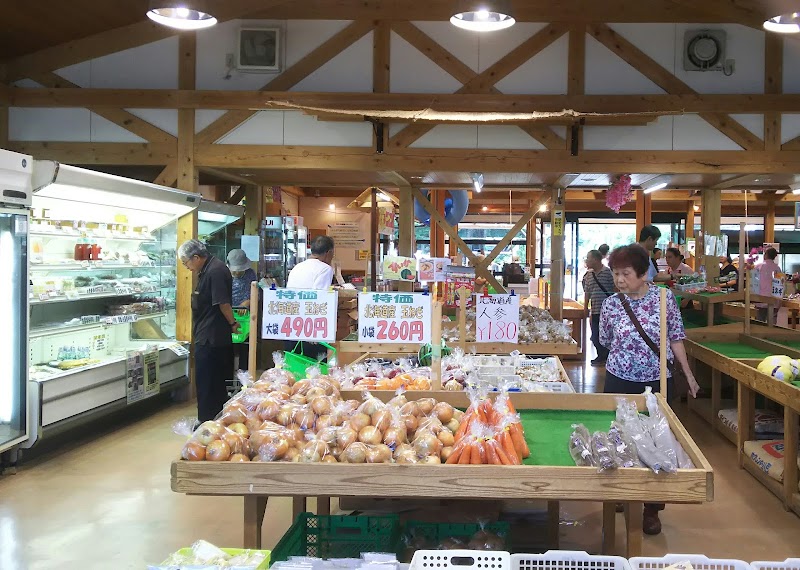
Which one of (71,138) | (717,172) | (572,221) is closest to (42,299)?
(71,138)

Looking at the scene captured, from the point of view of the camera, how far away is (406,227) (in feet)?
31.9

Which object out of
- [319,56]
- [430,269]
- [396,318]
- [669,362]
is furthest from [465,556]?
[319,56]

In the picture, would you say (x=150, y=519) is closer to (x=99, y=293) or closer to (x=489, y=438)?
(x=489, y=438)

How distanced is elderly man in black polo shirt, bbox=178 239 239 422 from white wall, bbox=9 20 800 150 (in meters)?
2.35

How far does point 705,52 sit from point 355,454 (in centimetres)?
710

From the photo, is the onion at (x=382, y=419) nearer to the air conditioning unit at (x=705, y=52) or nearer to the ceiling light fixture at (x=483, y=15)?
the ceiling light fixture at (x=483, y=15)

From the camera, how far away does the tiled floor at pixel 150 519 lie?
420cm

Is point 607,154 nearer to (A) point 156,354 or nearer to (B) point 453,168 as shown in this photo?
(B) point 453,168

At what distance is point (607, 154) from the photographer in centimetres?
823

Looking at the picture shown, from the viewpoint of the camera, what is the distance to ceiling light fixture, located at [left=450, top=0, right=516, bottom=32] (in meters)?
4.82

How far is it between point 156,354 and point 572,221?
37.8 ft

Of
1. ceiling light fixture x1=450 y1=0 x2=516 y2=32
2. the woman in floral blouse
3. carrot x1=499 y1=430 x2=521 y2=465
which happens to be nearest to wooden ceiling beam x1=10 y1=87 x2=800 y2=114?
ceiling light fixture x1=450 y1=0 x2=516 y2=32

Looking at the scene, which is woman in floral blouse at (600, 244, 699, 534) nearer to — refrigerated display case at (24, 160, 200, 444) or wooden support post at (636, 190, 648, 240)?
refrigerated display case at (24, 160, 200, 444)

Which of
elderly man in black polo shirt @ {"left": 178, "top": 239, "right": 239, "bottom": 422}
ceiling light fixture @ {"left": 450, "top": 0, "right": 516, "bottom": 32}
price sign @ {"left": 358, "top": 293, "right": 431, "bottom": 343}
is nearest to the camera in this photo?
price sign @ {"left": 358, "top": 293, "right": 431, "bottom": 343}
